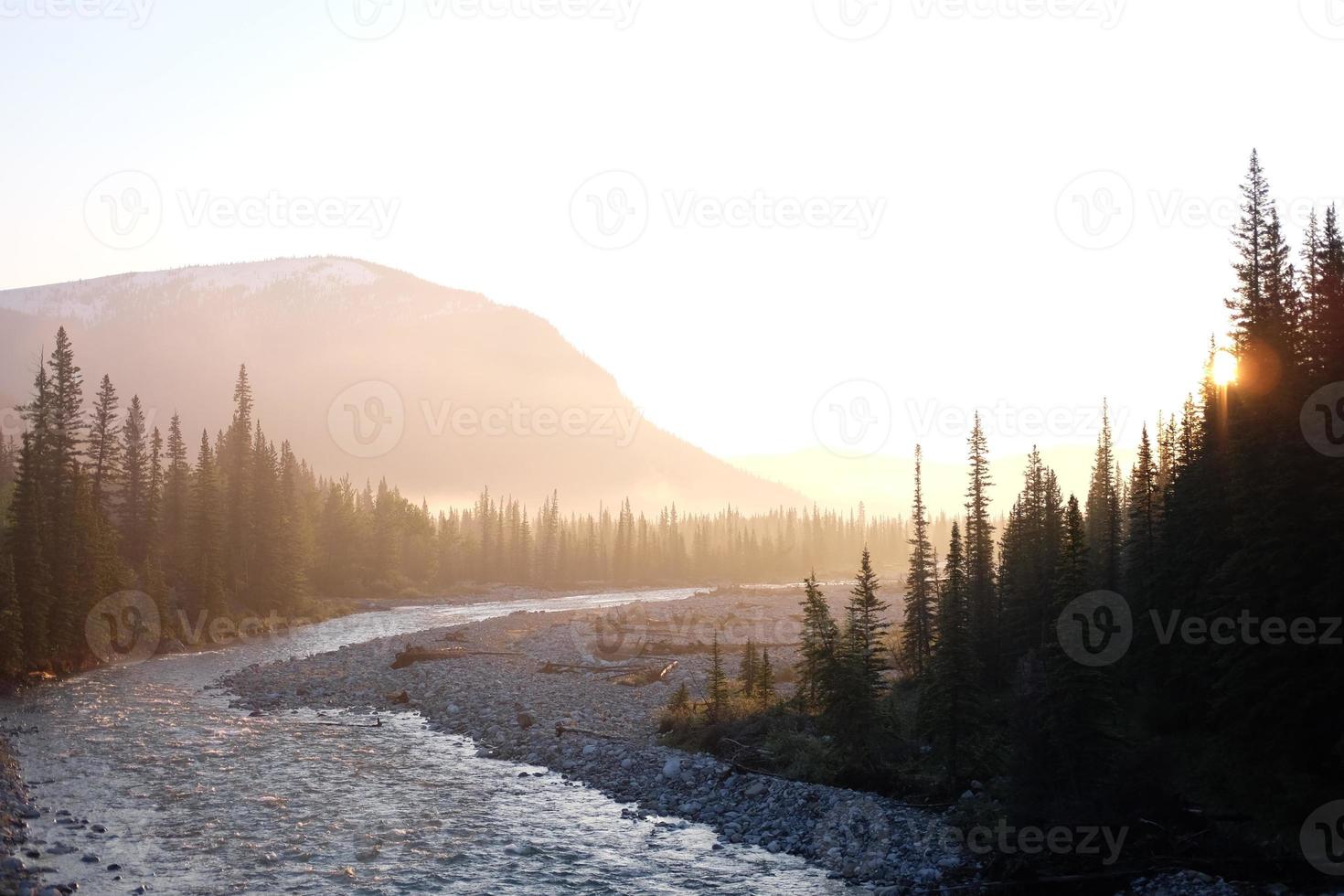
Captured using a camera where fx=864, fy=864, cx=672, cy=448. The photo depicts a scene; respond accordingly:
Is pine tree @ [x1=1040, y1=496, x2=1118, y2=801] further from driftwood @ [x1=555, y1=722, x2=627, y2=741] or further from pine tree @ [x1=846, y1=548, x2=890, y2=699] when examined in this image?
driftwood @ [x1=555, y1=722, x2=627, y2=741]

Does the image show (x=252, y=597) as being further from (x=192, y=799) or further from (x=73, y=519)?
(x=192, y=799)

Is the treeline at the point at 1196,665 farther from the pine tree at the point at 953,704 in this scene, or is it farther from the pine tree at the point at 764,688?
the pine tree at the point at 764,688

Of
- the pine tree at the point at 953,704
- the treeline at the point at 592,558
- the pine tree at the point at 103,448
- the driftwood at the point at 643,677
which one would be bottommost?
the treeline at the point at 592,558

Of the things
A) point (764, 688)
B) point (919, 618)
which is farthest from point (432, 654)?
point (919, 618)

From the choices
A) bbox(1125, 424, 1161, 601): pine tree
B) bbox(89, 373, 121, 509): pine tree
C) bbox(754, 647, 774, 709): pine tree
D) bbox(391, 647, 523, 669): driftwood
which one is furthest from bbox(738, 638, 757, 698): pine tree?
bbox(89, 373, 121, 509): pine tree

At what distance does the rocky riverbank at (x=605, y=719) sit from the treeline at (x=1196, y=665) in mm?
1995

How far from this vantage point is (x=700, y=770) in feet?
87.8

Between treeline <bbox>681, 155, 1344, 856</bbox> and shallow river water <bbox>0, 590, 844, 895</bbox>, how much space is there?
232 inches

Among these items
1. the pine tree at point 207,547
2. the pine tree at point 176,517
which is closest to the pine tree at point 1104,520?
the pine tree at point 207,547

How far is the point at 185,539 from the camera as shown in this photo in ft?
240

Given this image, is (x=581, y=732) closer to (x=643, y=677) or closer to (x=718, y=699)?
(x=718, y=699)

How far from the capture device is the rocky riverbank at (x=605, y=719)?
20.8m

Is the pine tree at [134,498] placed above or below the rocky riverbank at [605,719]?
above

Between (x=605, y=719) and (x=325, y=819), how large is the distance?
14.3 metres
